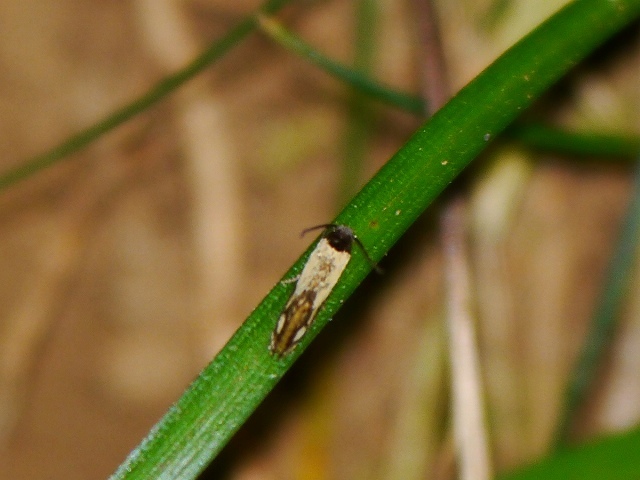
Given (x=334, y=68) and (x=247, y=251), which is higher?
(x=247, y=251)

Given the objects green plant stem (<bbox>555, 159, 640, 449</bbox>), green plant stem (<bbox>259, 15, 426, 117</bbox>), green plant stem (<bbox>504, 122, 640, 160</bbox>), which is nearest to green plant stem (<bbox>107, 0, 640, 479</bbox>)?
green plant stem (<bbox>259, 15, 426, 117</bbox>)

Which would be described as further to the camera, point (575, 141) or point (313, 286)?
point (575, 141)

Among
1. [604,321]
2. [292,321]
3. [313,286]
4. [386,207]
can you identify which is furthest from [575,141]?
[292,321]

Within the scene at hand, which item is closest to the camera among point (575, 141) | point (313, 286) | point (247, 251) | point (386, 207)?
point (386, 207)

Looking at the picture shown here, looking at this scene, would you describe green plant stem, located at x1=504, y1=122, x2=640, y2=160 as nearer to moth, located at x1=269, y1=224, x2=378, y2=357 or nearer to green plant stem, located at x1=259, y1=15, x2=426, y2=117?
green plant stem, located at x1=259, y1=15, x2=426, y2=117

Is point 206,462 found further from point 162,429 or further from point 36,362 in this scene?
point 36,362

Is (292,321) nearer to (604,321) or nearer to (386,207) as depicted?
(386,207)
